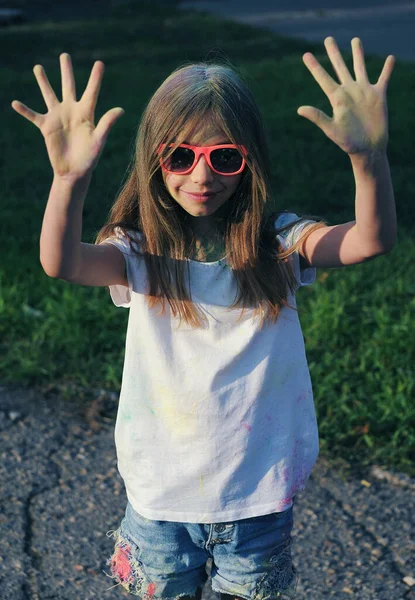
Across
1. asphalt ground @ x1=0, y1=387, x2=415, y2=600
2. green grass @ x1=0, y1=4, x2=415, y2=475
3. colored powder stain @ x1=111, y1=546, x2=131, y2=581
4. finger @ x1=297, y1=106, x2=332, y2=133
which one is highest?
finger @ x1=297, y1=106, x2=332, y2=133

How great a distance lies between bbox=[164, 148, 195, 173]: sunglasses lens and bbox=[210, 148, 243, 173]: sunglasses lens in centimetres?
4

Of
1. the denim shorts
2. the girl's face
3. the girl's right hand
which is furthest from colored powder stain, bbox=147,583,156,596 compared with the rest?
the girl's right hand

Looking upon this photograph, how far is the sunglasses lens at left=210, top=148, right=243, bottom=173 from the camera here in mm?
1767

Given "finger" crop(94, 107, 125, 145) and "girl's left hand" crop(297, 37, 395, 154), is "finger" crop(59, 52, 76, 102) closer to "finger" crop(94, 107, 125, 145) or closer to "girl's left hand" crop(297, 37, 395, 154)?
"finger" crop(94, 107, 125, 145)

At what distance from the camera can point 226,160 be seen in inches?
70.0

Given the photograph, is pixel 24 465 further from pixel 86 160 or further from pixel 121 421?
pixel 86 160

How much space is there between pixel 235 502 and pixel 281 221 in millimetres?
556

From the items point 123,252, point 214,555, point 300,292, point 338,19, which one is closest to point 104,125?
point 123,252

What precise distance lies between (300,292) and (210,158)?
253 centimetres

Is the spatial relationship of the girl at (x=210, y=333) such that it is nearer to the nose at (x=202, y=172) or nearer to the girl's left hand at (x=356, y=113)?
the nose at (x=202, y=172)

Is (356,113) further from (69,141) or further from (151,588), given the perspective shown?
(151,588)

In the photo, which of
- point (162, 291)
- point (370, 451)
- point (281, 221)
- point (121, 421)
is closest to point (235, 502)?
point (121, 421)

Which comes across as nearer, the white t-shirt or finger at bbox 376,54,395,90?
finger at bbox 376,54,395,90

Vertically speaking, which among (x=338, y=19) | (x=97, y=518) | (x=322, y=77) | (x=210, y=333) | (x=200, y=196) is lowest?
(x=97, y=518)
